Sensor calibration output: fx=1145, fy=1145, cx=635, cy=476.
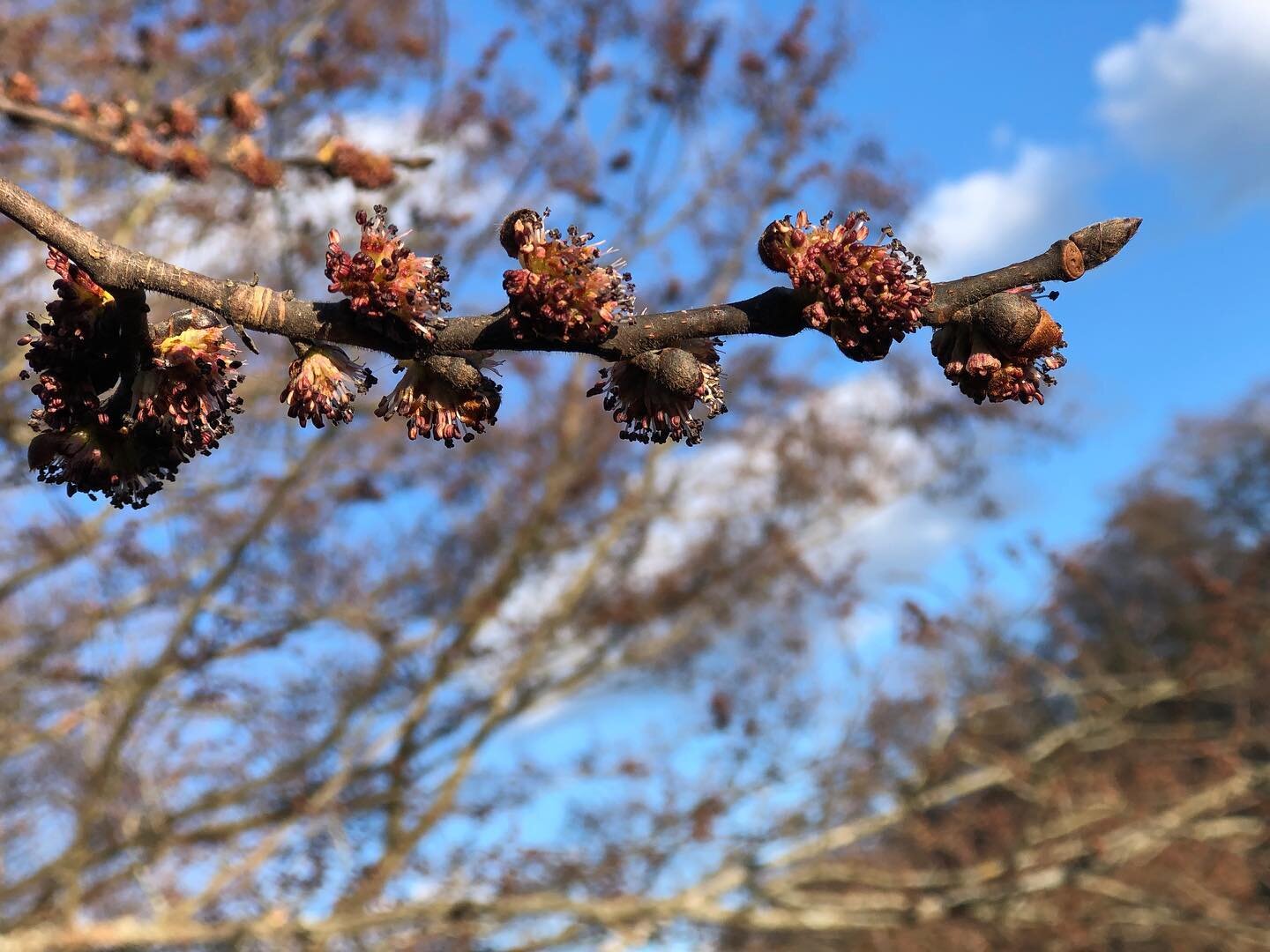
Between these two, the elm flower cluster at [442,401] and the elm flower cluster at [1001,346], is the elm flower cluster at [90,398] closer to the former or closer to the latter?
the elm flower cluster at [442,401]

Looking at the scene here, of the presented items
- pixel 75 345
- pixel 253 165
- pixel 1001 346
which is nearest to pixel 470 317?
pixel 75 345

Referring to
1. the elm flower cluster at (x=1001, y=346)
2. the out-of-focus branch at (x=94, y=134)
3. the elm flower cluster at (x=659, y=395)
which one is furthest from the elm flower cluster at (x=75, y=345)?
the out-of-focus branch at (x=94, y=134)

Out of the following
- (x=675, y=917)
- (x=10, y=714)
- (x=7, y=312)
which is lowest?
(x=675, y=917)

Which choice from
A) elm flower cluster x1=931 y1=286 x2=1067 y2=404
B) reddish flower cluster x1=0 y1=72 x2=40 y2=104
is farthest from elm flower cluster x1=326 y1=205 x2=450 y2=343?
reddish flower cluster x1=0 y1=72 x2=40 y2=104

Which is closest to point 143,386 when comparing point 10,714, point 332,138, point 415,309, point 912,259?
point 415,309

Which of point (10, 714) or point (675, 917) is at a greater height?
point (10, 714)

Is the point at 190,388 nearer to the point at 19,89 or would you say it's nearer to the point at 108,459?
the point at 108,459

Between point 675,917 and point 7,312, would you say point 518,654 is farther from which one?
point 7,312

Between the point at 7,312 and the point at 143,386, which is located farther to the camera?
the point at 7,312
